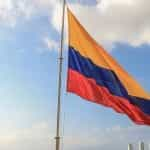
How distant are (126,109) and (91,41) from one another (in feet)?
15.6

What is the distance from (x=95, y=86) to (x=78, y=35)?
337cm

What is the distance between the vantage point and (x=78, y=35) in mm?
30953

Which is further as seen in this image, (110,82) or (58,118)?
(110,82)

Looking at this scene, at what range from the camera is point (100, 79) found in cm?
3070

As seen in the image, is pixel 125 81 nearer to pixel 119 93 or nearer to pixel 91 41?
pixel 119 93

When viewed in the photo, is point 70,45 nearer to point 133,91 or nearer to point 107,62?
point 107,62

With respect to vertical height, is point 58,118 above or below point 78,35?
below

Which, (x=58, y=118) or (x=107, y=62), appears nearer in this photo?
(x=58, y=118)

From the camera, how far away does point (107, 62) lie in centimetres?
3114

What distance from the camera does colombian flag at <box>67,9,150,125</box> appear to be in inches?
1178

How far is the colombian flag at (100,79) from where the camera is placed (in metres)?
29.9

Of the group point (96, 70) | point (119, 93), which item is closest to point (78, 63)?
point (96, 70)

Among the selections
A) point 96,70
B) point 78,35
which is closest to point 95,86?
point 96,70

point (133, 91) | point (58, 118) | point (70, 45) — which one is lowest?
point (58, 118)
